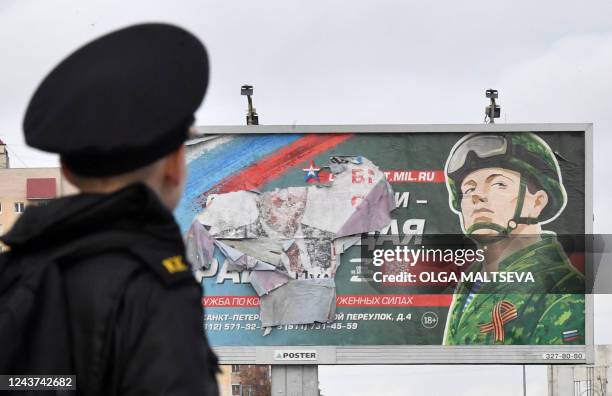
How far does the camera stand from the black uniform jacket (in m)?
1.52

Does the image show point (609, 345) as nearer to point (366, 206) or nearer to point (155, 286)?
point (366, 206)

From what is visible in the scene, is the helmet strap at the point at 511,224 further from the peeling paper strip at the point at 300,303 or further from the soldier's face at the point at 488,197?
the peeling paper strip at the point at 300,303

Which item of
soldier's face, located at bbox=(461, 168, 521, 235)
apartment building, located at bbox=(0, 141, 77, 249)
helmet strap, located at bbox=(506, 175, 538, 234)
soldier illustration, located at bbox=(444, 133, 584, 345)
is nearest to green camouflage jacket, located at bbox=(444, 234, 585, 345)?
soldier illustration, located at bbox=(444, 133, 584, 345)

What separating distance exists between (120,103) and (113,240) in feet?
0.62

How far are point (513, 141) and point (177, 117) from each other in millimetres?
18968

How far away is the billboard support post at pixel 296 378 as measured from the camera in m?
20.0

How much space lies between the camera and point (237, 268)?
19828mm

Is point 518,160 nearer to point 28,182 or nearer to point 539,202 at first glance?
point 539,202

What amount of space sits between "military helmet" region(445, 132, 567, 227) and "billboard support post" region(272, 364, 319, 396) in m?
4.18

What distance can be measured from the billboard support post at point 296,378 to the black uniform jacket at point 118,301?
18.5m

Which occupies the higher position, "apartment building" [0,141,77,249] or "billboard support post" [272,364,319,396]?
"apartment building" [0,141,77,249]

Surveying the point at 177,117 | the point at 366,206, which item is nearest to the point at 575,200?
the point at 366,206

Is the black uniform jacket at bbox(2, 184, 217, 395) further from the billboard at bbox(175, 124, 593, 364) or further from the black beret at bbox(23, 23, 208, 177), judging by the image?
the billboard at bbox(175, 124, 593, 364)

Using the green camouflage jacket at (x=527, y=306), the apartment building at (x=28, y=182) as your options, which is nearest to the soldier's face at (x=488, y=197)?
the green camouflage jacket at (x=527, y=306)
